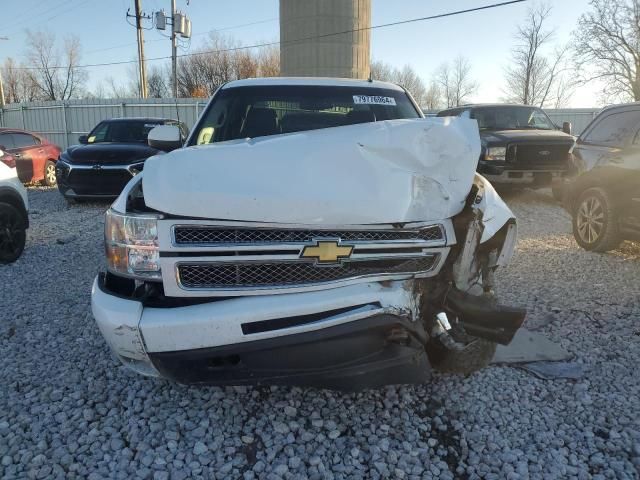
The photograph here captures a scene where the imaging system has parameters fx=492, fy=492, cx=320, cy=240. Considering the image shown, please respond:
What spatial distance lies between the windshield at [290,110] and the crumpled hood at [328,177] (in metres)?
1.26

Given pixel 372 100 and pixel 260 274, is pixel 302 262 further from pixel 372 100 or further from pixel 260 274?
pixel 372 100

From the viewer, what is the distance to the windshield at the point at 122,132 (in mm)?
10008

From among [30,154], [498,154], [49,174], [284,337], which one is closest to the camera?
[284,337]

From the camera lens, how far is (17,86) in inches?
2240

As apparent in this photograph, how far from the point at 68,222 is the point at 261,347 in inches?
289

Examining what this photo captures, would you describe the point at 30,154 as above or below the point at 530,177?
above

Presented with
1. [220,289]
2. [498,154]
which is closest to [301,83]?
[220,289]

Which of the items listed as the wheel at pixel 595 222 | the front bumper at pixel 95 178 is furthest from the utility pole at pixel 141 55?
the wheel at pixel 595 222

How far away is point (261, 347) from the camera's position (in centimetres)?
204

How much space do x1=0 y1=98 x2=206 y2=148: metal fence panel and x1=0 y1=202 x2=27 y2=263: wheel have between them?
14.2 meters

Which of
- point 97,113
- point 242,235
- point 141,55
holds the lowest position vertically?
point 242,235

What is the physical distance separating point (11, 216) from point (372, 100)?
4568mm

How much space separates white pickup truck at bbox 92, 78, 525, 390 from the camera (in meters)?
2.05

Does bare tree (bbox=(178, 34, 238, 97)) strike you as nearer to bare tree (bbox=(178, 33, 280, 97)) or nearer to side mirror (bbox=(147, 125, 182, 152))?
bare tree (bbox=(178, 33, 280, 97))
